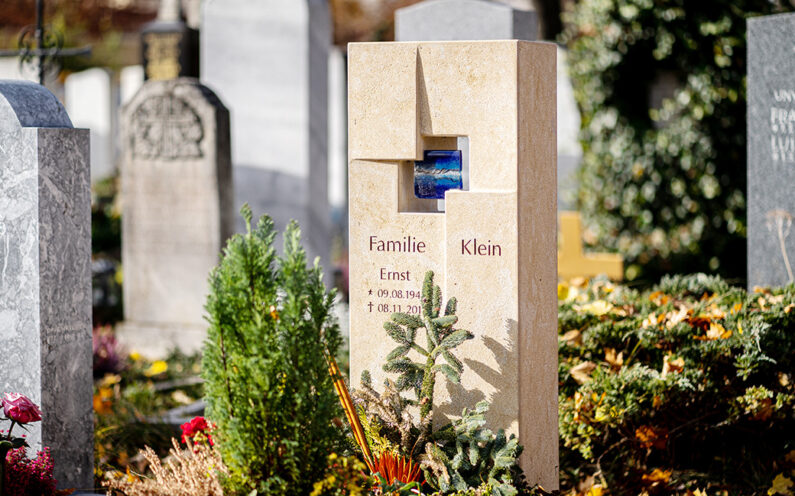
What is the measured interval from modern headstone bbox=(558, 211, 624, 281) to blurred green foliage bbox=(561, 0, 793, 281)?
23.4 inches

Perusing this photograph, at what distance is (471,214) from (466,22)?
311 centimetres

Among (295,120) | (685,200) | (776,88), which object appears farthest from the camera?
(685,200)

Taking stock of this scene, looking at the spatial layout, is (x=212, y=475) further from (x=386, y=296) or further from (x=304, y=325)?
(x=386, y=296)

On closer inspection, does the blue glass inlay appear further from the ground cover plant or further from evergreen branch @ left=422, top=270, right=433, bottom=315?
the ground cover plant

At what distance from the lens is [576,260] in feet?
26.5

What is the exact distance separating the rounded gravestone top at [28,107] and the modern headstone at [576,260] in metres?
5.13

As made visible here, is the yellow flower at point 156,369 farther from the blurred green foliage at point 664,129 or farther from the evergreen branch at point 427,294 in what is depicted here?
the blurred green foliage at point 664,129

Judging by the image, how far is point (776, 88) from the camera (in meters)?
5.03

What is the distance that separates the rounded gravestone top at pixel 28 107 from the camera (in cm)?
355

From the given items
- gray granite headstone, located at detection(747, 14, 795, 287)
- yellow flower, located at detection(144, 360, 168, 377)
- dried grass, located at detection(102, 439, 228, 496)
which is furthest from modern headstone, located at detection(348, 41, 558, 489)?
yellow flower, located at detection(144, 360, 168, 377)

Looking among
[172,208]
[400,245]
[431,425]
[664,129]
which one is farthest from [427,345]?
[664,129]

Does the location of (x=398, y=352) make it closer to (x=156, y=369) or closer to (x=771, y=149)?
(x=771, y=149)

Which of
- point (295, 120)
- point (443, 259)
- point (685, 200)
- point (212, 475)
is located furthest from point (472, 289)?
point (685, 200)

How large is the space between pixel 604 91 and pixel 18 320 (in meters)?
6.42
